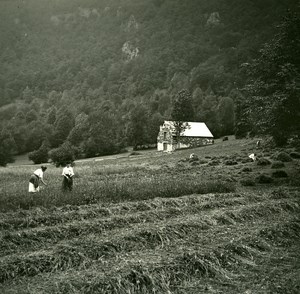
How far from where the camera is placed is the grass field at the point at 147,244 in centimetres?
706

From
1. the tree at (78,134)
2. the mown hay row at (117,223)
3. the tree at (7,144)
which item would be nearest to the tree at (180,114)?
the tree at (78,134)

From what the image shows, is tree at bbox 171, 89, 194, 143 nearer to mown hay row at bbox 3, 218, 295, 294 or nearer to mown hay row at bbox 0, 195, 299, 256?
mown hay row at bbox 0, 195, 299, 256

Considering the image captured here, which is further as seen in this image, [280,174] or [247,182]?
[280,174]

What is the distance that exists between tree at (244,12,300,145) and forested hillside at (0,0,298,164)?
59702 millimetres

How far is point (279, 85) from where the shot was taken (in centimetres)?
2214

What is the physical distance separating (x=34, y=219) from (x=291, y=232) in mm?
8913

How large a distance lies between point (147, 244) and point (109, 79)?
150207mm

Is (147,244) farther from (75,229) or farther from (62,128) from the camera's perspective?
(62,128)

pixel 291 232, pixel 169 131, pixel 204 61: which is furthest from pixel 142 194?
pixel 204 61

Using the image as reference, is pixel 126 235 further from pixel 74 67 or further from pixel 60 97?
pixel 74 67

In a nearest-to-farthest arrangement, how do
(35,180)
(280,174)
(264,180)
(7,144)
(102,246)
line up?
(102,246) < (35,180) < (264,180) < (280,174) < (7,144)

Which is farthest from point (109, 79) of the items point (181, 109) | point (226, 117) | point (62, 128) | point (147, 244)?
point (147, 244)

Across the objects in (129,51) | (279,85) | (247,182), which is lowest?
(247,182)

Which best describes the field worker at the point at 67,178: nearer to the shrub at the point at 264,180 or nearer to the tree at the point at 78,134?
the shrub at the point at 264,180
